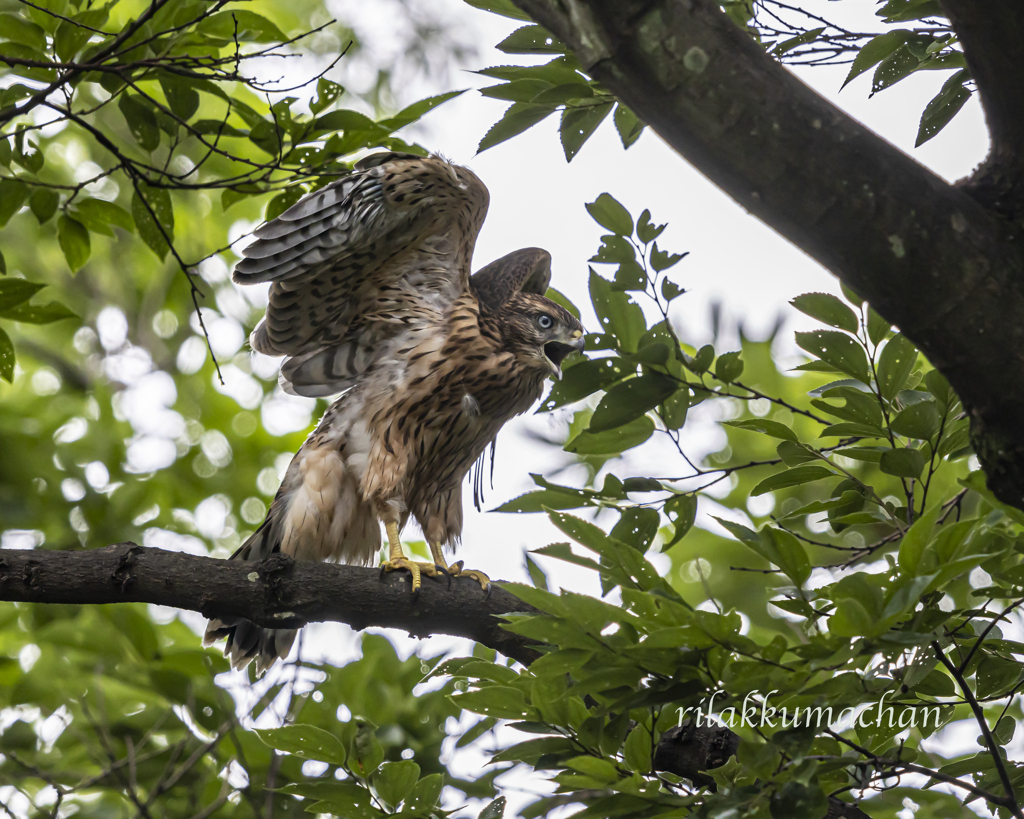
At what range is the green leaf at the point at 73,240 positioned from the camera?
3.00m

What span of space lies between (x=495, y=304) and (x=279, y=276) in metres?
1.22

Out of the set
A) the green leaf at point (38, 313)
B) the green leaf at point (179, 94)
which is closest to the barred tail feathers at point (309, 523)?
the green leaf at point (38, 313)

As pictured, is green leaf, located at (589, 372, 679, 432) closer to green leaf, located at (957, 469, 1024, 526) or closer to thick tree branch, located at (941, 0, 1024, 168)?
green leaf, located at (957, 469, 1024, 526)

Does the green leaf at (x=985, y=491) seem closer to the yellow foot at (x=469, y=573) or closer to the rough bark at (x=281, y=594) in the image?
the rough bark at (x=281, y=594)

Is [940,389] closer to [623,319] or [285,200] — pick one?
[623,319]

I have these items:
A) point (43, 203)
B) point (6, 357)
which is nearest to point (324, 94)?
point (43, 203)

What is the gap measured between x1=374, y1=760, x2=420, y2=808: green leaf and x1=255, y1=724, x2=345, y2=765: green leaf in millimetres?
113

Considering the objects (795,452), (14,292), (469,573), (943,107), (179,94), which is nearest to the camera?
(795,452)

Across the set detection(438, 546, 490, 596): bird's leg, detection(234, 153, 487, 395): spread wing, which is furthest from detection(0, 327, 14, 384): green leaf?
detection(438, 546, 490, 596): bird's leg

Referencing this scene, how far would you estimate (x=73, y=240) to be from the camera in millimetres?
3016

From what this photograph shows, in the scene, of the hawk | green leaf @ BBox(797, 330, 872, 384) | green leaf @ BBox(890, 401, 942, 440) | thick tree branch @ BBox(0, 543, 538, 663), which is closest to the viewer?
green leaf @ BBox(890, 401, 942, 440)

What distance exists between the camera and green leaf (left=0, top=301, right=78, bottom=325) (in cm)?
283

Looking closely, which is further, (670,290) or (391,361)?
(391,361)

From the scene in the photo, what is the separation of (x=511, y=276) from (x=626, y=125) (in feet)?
6.84
